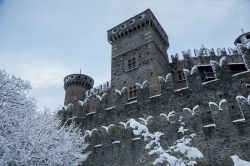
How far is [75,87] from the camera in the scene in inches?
1237

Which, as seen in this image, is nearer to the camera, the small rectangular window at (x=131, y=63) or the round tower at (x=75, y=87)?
the small rectangular window at (x=131, y=63)

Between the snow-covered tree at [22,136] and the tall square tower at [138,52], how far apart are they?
9369 millimetres

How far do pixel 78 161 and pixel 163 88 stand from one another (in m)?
6.32

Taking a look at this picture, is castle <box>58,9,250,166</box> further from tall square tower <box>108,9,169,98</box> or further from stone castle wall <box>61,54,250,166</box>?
tall square tower <box>108,9,169,98</box>

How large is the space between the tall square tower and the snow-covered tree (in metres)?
9.37

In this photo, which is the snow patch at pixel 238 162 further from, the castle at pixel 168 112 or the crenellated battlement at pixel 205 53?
the crenellated battlement at pixel 205 53

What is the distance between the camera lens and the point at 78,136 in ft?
48.6

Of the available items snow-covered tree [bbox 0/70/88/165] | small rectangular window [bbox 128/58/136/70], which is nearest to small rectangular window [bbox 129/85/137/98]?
small rectangular window [bbox 128/58/136/70]

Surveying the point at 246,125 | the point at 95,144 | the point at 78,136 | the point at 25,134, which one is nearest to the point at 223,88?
the point at 246,125

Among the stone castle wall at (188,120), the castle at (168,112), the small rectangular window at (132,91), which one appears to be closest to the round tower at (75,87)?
the castle at (168,112)

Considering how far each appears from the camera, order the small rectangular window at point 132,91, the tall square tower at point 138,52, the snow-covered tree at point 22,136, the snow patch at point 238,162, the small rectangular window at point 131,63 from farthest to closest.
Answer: the small rectangular window at point 131,63 < the tall square tower at point 138,52 < the small rectangular window at point 132,91 < the snow-covered tree at point 22,136 < the snow patch at point 238,162

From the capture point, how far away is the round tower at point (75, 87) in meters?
30.8

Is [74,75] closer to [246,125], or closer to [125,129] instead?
[125,129]

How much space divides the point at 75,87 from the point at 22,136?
20285 mm
